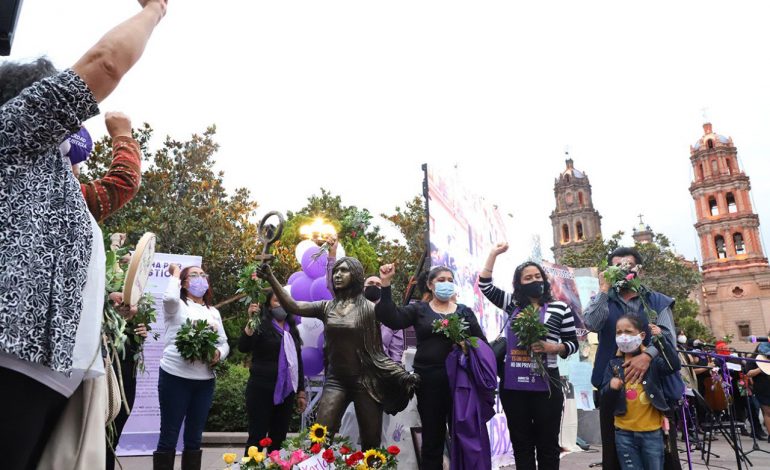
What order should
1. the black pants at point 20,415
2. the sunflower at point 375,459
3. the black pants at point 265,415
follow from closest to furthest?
the black pants at point 20,415 < the sunflower at point 375,459 < the black pants at point 265,415

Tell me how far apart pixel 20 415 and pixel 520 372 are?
413 centimetres

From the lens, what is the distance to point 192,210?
14055mm

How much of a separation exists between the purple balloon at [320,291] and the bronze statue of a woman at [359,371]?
94.9 inches

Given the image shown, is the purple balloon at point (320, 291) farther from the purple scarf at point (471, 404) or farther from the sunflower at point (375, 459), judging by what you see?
the sunflower at point (375, 459)

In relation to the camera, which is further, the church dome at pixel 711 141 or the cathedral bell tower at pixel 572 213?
the cathedral bell tower at pixel 572 213

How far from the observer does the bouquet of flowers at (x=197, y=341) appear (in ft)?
15.4

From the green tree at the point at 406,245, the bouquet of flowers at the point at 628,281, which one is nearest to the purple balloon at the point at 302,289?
the bouquet of flowers at the point at 628,281

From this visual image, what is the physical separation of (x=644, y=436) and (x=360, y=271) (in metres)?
2.65

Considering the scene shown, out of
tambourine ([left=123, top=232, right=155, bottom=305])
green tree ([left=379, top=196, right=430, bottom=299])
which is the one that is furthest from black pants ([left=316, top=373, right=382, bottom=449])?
green tree ([left=379, top=196, right=430, bottom=299])

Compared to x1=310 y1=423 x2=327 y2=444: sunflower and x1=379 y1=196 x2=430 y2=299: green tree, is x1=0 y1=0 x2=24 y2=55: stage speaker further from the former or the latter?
x1=379 y1=196 x2=430 y2=299: green tree

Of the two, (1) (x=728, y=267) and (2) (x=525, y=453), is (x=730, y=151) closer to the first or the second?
(1) (x=728, y=267)

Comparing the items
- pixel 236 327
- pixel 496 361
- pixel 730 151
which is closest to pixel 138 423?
pixel 496 361

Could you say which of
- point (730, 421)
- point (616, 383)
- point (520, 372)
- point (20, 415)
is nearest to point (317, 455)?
point (520, 372)

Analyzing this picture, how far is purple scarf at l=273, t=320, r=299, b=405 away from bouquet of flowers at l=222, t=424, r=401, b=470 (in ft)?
4.19
